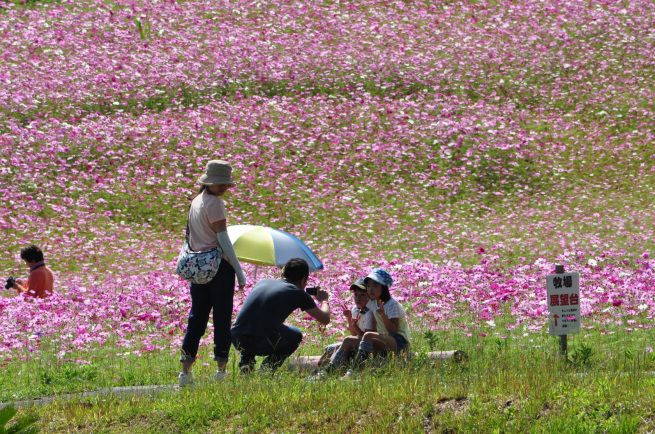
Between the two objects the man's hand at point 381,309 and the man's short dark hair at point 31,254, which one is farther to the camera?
the man's short dark hair at point 31,254

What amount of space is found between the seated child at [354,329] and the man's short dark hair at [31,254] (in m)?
6.11

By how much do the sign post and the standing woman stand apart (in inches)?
128

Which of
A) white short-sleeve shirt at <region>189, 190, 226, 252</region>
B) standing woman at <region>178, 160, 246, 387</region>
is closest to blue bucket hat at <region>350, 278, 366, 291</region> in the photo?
standing woman at <region>178, 160, 246, 387</region>

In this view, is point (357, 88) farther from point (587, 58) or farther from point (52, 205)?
point (52, 205)

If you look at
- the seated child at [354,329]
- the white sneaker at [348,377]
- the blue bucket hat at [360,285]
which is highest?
the blue bucket hat at [360,285]

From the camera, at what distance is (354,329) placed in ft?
30.5

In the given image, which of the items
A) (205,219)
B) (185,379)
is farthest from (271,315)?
(205,219)

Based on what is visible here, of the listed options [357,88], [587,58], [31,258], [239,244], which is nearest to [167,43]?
[357,88]

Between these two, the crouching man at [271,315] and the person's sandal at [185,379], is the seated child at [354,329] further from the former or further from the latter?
the person's sandal at [185,379]

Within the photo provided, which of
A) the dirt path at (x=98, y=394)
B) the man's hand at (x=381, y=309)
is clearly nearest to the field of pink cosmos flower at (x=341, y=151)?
the dirt path at (x=98, y=394)

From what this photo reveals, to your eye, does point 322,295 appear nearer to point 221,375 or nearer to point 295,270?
point 295,270

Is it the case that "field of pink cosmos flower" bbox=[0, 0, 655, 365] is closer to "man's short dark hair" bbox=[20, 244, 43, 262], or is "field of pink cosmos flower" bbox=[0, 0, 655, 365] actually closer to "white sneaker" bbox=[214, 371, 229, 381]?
"man's short dark hair" bbox=[20, 244, 43, 262]

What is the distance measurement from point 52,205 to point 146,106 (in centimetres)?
663

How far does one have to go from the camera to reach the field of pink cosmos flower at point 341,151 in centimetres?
1380
